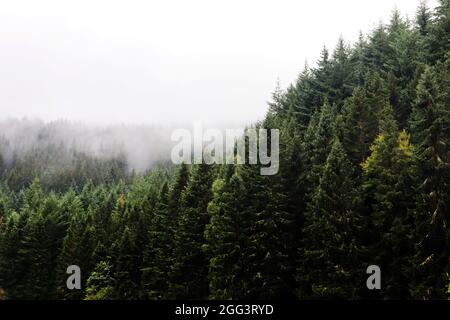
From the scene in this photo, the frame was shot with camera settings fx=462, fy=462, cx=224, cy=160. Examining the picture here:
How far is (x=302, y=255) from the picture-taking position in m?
35.1

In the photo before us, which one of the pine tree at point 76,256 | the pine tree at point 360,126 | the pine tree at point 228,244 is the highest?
the pine tree at point 360,126

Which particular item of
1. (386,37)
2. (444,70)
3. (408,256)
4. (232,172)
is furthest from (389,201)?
(386,37)

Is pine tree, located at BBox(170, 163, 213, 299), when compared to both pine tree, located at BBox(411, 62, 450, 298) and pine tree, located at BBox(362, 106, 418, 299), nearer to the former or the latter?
Answer: pine tree, located at BBox(362, 106, 418, 299)

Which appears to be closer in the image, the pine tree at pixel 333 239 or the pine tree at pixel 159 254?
the pine tree at pixel 333 239

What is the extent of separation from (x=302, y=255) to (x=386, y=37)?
36.7 meters

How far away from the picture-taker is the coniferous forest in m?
30.5

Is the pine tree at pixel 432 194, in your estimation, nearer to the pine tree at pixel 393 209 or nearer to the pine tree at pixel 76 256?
the pine tree at pixel 393 209

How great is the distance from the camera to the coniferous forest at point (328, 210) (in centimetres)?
3048

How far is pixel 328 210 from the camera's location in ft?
112

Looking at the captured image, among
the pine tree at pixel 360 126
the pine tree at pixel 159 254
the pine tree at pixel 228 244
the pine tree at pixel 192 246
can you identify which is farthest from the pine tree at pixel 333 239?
the pine tree at pixel 159 254

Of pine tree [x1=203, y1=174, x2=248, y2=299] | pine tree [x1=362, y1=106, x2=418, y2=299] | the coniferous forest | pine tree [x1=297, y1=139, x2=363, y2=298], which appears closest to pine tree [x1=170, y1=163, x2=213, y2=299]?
the coniferous forest

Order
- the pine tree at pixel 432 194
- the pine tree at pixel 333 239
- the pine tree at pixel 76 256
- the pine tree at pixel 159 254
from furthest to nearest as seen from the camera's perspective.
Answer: the pine tree at pixel 76 256 < the pine tree at pixel 159 254 < the pine tree at pixel 333 239 < the pine tree at pixel 432 194

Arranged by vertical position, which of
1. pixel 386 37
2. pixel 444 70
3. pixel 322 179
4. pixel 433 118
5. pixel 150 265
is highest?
pixel 386 37
